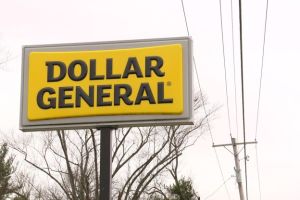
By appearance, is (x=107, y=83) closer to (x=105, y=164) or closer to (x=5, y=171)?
(x=105, y=164)

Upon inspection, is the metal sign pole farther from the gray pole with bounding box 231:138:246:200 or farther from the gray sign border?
the gray pole with bounding box 231:138:246:200

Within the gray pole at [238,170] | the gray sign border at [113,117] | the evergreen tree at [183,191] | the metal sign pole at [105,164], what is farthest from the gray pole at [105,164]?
the evergreen tree at [183,191]

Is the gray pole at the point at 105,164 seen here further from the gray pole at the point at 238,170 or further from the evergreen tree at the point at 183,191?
the evergreen tree at the point at 183,191

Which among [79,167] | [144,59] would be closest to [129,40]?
[144,59]

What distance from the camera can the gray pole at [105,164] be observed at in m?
6.43

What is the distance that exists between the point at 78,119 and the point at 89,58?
0.65 metres

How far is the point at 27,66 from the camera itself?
693 centimetres

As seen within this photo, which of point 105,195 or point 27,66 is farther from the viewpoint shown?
point 27,66

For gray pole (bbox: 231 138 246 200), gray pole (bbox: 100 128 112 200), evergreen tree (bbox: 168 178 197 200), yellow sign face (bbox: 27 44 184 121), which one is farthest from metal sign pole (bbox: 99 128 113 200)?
evergreen tree (bbox: 168 178 197 200)

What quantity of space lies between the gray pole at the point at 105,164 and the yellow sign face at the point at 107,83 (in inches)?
10.5

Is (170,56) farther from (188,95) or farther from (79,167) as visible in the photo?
(79,167)

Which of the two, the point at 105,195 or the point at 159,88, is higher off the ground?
the point at 159,88

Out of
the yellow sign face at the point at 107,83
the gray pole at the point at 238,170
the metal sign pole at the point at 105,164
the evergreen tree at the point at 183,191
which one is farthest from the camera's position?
the evergreen tree at the point at 183,191

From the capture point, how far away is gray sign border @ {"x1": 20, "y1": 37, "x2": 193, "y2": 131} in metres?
6.63
